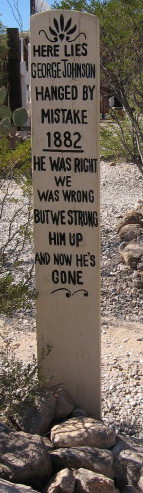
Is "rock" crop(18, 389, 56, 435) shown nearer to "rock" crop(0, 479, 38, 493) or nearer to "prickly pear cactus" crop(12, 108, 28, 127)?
"rock" crop(0, 479, 38, 493)

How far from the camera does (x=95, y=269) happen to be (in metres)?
3.94

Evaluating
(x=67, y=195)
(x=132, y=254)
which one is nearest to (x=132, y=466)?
(x=67, y=195)

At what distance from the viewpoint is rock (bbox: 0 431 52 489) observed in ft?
10.1

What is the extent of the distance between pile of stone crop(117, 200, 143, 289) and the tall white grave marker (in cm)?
289

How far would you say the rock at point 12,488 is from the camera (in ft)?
9.01

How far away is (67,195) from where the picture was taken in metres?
3.89

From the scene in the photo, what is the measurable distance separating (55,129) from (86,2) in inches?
194


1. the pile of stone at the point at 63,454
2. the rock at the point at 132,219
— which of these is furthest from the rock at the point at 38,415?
the rock at the point at 132,219

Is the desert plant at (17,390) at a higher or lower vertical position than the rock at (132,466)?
higher

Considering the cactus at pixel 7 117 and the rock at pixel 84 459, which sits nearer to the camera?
the rock at pixel 84 459

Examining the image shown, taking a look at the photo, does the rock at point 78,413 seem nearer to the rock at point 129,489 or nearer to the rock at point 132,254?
the rock at point 129,489

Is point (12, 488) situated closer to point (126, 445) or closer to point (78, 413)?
point (126, 445)

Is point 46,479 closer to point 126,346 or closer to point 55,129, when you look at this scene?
point 55,129

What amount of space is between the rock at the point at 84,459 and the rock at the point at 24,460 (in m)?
0.07
